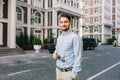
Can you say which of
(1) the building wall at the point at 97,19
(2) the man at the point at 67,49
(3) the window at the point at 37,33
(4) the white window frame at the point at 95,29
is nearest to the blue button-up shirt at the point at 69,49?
(2) the man at the point at 67,49

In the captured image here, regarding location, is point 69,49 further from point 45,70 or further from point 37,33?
point 37,33

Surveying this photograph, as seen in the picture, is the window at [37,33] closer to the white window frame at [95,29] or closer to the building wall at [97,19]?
the building wall at [97,19]

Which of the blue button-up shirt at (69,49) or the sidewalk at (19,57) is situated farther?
the sidewalk at (19,57)

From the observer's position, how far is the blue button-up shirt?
159 inches

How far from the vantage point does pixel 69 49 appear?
4.13 metres

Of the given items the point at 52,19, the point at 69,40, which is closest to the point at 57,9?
the point at 52,19

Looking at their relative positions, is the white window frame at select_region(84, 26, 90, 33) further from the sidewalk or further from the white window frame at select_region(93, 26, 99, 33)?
the sidewalk

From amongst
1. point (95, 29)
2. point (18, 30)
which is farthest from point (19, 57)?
point (95, 29)

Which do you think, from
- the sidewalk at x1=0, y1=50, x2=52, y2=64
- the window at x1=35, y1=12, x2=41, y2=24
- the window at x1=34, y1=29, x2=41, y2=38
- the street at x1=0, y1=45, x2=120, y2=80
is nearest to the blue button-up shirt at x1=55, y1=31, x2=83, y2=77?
the street at x1=0, y1=45, x2=120, y2=80

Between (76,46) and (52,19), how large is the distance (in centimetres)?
3774

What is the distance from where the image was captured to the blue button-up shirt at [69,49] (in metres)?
4.03

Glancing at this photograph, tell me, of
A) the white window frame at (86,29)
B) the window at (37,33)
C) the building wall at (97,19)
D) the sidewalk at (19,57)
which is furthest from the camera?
the white window frame at (86,29)

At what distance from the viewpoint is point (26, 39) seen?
33.6 m

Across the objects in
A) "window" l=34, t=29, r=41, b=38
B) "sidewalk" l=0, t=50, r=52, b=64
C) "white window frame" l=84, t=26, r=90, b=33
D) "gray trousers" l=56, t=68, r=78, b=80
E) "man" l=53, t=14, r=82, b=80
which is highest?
"white window frame" l=84, t=26, r=90, b=33
